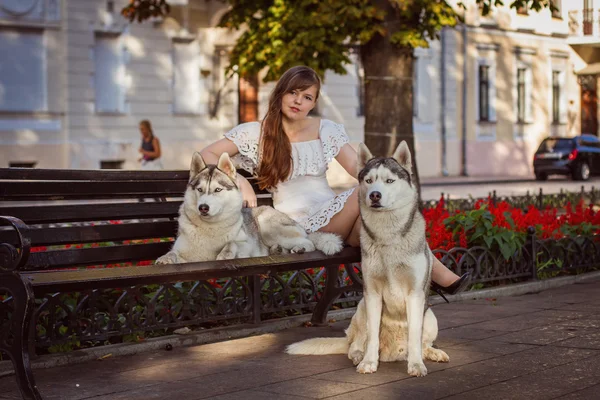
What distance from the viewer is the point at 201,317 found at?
722cm

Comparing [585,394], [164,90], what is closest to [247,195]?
[585,394]

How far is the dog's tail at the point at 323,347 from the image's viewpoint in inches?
254

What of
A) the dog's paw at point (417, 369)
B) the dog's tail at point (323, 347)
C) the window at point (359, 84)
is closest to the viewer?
the dog's paw at point (417, 369)

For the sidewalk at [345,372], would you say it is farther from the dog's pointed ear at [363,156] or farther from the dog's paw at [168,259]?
the dog's pointed ear at [363,156]

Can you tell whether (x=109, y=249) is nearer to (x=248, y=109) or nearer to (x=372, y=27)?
(x=372, y=27)

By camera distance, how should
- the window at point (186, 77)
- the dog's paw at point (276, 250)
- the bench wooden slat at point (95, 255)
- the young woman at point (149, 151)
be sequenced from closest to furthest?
the bench wooden slat at point (95, 255) → the dog's paw at point (276, 250) → the young woman at point (149, 151) → the window at point (186, 77)

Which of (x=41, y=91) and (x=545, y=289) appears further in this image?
(x=41, y=91)

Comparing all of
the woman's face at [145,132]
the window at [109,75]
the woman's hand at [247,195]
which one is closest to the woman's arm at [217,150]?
the woman's hand at [247,195]

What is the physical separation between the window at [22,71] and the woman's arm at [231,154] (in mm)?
20296

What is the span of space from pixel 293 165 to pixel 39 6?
2101cm

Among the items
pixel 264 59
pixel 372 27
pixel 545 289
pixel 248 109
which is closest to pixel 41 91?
pixel 248 109

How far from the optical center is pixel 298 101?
7.04 meters

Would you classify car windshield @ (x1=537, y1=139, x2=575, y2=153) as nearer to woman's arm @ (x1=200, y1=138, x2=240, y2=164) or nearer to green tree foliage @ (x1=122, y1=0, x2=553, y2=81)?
green tree foliage @ (x1=122, y1=0, x2=553, y2=81)

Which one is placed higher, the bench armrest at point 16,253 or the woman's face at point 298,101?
the woman's face at point 298,101
